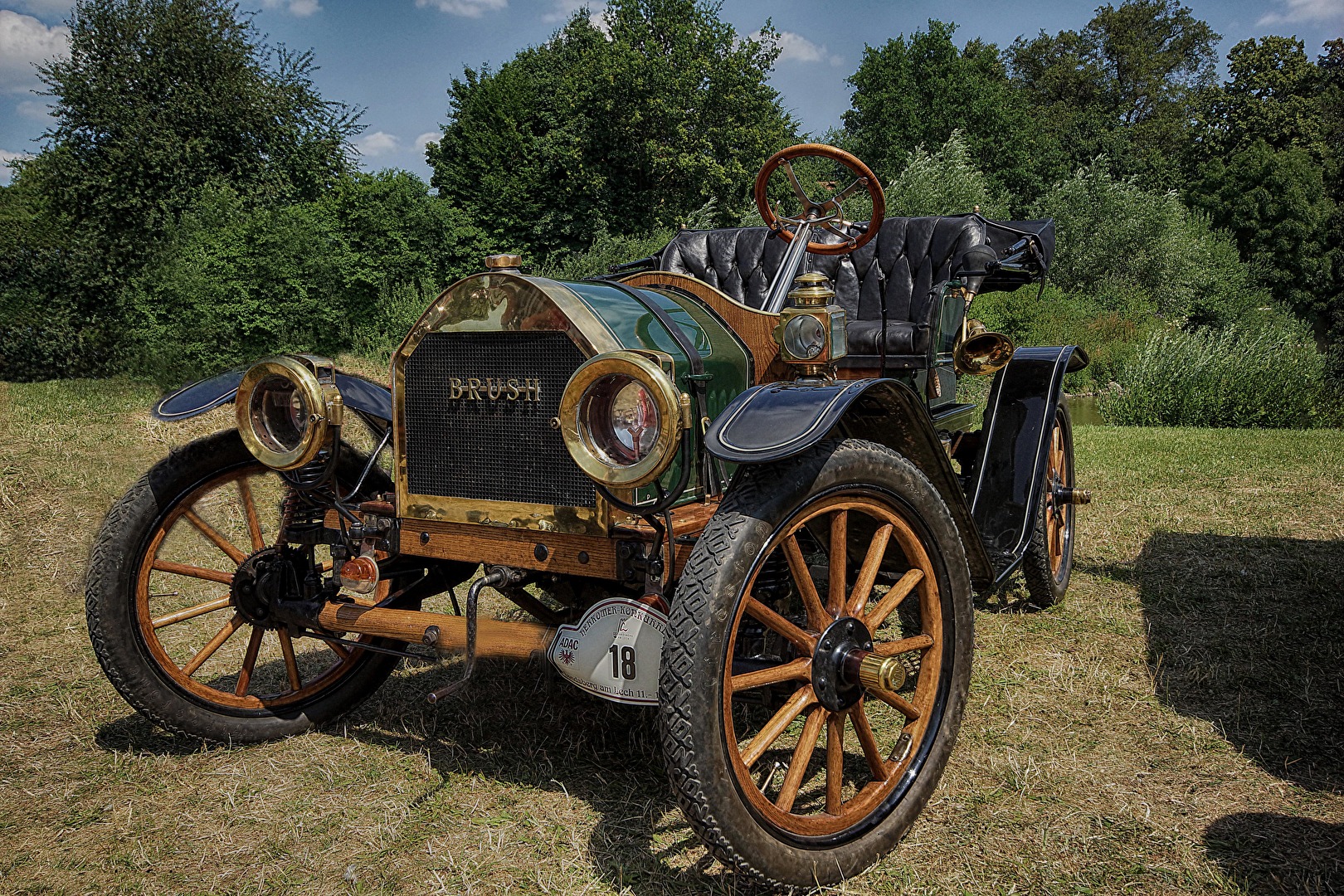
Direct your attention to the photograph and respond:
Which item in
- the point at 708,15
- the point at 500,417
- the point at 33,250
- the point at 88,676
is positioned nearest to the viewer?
the point at 500,417

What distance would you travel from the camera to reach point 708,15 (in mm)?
26016

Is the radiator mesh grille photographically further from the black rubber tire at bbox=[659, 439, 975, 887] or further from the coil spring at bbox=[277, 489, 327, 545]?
the black rubber tire at bbox=[659, 439, 975, 887]

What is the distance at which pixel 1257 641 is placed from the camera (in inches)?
149

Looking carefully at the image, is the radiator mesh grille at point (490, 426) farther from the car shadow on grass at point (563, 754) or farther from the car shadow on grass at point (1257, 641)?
the car shadow on grass at point (1257, 641)

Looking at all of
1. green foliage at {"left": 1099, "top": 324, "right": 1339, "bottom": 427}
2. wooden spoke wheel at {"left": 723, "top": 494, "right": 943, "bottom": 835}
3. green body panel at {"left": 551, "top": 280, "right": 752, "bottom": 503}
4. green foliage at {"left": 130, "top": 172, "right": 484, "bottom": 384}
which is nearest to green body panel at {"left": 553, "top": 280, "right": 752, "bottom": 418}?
green body panel at {"left": 551, "top": 280, "right": 752, "bottom": 503}

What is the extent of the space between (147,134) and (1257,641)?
19340 millimetres

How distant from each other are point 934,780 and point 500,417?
152 cm

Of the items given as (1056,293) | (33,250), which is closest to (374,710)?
(1056,293)

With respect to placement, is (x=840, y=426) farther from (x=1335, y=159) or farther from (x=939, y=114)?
(x=1335, y=159)

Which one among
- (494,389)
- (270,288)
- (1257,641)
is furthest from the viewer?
(270,288)

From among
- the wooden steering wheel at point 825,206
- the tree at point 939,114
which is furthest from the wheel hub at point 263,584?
the tree at point 939,114

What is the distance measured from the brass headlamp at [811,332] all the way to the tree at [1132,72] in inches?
1589

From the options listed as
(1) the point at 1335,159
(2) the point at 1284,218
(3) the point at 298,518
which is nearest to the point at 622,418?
(3) the point at 298,518

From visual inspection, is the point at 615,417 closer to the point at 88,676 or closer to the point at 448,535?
the point at 448,535
